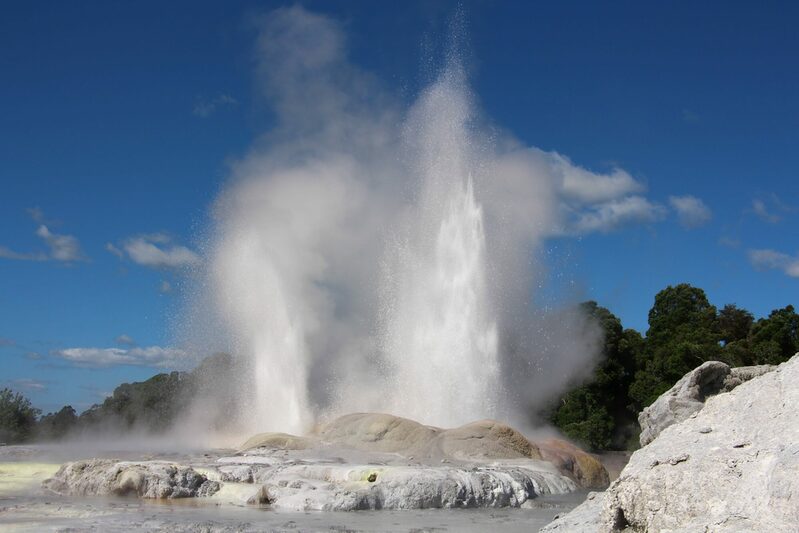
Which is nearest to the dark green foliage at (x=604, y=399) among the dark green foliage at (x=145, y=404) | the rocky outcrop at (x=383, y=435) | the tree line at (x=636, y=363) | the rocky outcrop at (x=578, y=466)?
the tree line at (x=636, y=363)

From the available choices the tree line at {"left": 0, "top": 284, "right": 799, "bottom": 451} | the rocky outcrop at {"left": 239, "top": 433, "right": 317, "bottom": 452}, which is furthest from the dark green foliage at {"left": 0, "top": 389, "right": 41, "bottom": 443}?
the rocky outcrop at {"left": 239, "top": 433, "right": 317, "bottom": 452}

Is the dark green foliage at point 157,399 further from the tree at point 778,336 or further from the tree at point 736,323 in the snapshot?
the tree at point 736,323

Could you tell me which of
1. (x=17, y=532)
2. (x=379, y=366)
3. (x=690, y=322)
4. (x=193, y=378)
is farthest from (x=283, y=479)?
(x=690, y=322)

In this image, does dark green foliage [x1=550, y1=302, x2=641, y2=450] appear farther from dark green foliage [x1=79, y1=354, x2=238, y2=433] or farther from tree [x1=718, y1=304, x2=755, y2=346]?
dark green foliage [x1=79, y1=354, x2=238, y2=433]

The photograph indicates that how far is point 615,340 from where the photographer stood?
36.5 meters

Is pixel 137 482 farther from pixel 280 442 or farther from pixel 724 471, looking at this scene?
pixel 724 471

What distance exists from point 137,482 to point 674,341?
2857 centimetres

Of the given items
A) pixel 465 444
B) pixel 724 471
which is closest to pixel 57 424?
pixel 465 444

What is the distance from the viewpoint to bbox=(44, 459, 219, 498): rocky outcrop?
1288 cm

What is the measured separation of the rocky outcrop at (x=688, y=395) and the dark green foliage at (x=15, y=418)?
34.5 meters

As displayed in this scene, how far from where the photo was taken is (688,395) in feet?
25.9

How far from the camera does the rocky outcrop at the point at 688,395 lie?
302 inches

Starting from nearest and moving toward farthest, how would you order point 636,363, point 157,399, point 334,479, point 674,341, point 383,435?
point 334,479 → point 383,435 → point 674,341 → point 636,363 → point 157,399

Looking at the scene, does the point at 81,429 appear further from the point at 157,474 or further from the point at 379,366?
the point at 157,474
